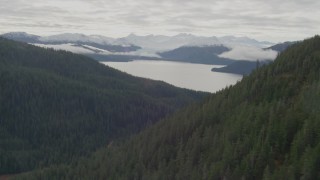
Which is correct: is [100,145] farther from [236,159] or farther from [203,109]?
[236,159]

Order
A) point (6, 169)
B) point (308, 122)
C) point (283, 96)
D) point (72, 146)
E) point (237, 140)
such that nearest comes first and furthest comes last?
point (308, 122)
point (237, 140)
point (283, 96)
point (6, 169)
point (72, 146)

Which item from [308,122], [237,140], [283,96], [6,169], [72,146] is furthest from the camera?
[72,146]

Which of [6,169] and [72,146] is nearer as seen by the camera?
[6,169]

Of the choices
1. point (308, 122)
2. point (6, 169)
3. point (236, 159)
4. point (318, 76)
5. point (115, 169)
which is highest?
point (318, 76)

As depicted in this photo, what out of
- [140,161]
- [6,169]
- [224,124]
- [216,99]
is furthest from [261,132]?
[6,169]

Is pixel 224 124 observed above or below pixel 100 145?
above

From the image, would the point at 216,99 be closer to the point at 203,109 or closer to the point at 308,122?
the point at 203,109
